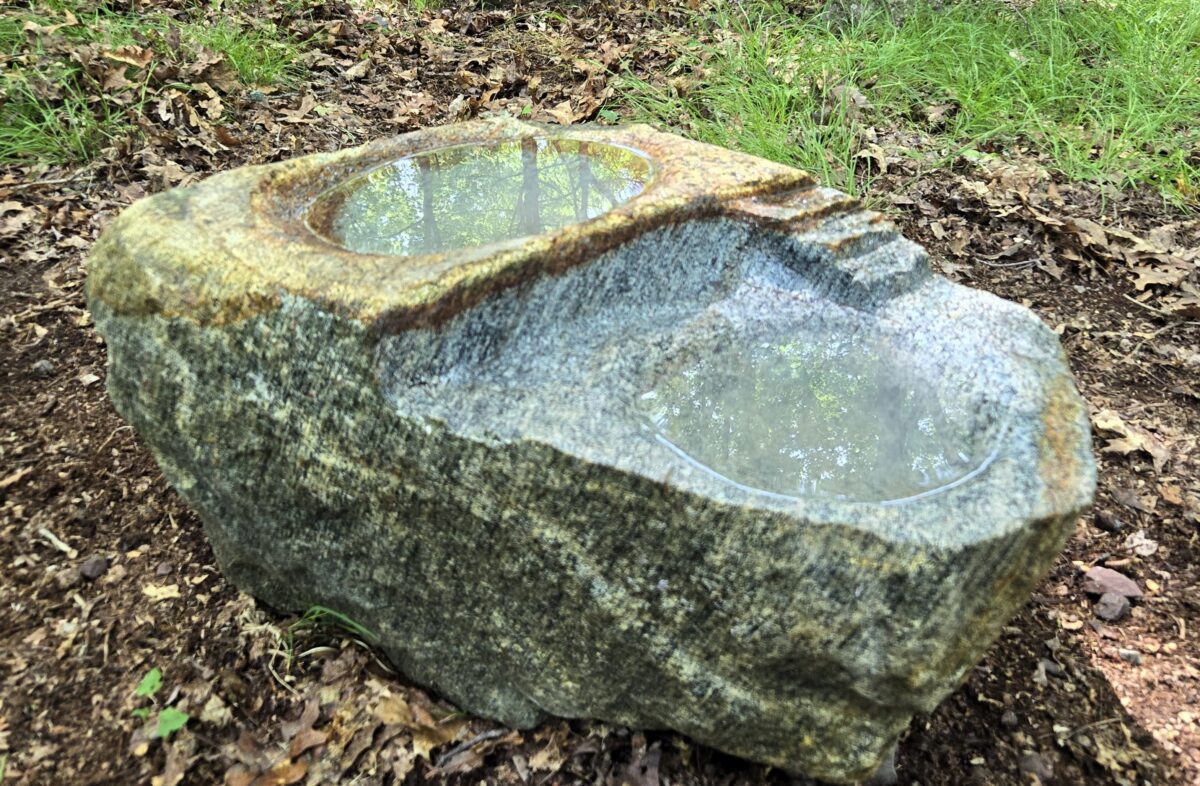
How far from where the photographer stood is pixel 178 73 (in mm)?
4422

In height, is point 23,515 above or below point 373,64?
below

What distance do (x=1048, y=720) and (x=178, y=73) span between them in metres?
4.68

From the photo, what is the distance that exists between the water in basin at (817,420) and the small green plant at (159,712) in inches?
53.5

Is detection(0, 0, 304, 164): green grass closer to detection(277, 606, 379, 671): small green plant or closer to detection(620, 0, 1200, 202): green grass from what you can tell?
detection(620, 0, 1200, 202): green grass

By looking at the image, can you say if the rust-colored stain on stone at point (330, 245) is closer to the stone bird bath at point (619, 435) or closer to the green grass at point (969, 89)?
the stone bird bath at point (619, 435)

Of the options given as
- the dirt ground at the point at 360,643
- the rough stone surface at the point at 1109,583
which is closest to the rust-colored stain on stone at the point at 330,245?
the dirt ground at the point at 360,643

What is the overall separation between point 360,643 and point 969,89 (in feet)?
13.5

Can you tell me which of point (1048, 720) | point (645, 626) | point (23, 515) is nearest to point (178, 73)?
point (23, 515)

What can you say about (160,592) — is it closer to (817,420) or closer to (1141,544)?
(817,420)

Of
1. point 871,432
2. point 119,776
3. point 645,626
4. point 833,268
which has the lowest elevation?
point 119,776

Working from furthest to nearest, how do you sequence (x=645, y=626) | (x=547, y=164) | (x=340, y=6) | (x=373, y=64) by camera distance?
(x=340, y=6), (x=373, y=64), (x=547, y=164), (x=645, y=626)

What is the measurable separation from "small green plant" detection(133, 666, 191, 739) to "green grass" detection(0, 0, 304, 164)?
9.42 ft

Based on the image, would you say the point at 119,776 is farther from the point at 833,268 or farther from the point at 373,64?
the point at 373,64

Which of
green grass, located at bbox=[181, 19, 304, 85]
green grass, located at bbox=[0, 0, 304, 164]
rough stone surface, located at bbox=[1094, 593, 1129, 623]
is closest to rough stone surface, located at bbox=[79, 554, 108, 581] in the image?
green grass, located at bbox=[0, 0, 304, 164]
